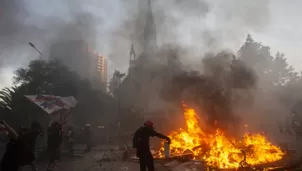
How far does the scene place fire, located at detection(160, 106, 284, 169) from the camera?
1110 centimetres

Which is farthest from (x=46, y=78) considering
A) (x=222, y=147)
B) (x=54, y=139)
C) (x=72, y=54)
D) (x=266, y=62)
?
(x=266, y=62)

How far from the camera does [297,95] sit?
2995cm

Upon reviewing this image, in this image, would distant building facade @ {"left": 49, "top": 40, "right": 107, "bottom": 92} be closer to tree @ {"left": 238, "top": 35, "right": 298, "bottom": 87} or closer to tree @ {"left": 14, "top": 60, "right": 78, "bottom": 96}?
tree @ {"left": 14, "top": 60, "right": 78, "bottom": 96}

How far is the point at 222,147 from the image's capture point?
11898 millimetres

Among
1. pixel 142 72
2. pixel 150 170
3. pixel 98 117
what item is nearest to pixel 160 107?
pixel 142 72

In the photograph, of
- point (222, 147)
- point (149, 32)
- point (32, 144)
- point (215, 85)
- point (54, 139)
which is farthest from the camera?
point (149, 32)

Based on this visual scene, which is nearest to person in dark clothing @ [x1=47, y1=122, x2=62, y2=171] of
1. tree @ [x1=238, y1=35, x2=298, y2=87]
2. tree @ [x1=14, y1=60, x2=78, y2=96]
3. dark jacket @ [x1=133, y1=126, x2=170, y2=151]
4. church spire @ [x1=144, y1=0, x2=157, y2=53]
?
dark jacket @ [x1=133, y1=126, x2=170, y2=151]

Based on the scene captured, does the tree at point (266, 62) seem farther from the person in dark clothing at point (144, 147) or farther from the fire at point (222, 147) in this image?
the person in dark clothing at point (144, 147)

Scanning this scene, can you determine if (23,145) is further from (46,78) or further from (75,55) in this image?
(75,55)

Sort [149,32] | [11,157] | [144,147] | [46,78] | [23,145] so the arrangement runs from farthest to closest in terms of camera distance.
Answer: [149,32] < [46,78] < [144,147] < [23,145] < [11,157]

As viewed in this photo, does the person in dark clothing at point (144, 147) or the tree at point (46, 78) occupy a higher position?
the tree at point (46, 78)

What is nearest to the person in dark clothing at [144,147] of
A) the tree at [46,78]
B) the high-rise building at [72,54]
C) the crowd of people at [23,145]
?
the crowd of people at [23,145]

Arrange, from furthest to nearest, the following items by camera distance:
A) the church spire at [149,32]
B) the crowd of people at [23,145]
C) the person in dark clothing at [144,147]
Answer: the church spire at [149,32], the person in dark clothing at [144,147], the crowd of people at [23,145]

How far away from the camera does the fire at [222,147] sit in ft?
36.4
